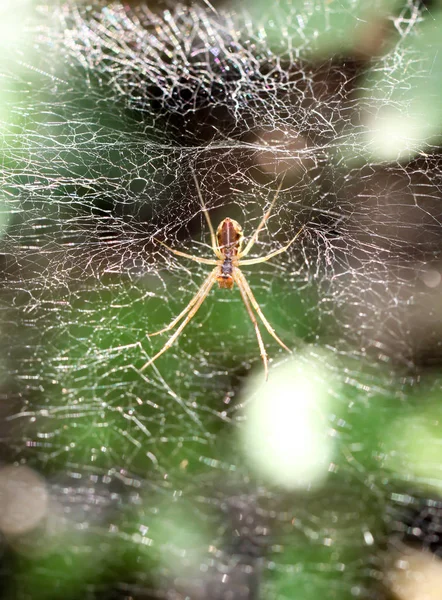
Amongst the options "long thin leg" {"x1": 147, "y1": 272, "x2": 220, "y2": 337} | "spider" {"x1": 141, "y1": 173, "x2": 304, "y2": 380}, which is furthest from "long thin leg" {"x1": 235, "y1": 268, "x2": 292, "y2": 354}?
"long thin leg" {"x1": 147, "y1": 272, "x2": 220, "y2": 337}

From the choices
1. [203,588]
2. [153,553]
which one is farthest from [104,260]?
[203,588]

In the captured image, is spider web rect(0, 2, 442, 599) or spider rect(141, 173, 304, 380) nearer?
spider web rect(0, 2, 442, 599)

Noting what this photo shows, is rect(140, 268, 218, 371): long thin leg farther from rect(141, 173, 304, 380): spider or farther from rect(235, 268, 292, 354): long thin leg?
rect(235, 268, 292, 354): long thin leg

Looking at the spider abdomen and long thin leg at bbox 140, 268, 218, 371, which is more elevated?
the spider abdomen

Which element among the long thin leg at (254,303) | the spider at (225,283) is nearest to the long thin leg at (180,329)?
the spider at (225,283)

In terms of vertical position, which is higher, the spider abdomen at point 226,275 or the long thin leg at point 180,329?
the spider abdomen at point 226,275

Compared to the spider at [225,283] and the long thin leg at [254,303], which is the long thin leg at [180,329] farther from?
the long thin leg at [254,303]

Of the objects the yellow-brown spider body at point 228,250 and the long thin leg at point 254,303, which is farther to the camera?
the long thin leg at point 254,303

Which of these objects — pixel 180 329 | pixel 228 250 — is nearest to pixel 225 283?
pixel 228 250

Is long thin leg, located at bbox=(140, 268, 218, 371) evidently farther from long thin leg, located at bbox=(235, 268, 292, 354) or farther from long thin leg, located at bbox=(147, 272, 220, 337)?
long thin leg, located at bbox=(235, 268, 292, 354)
